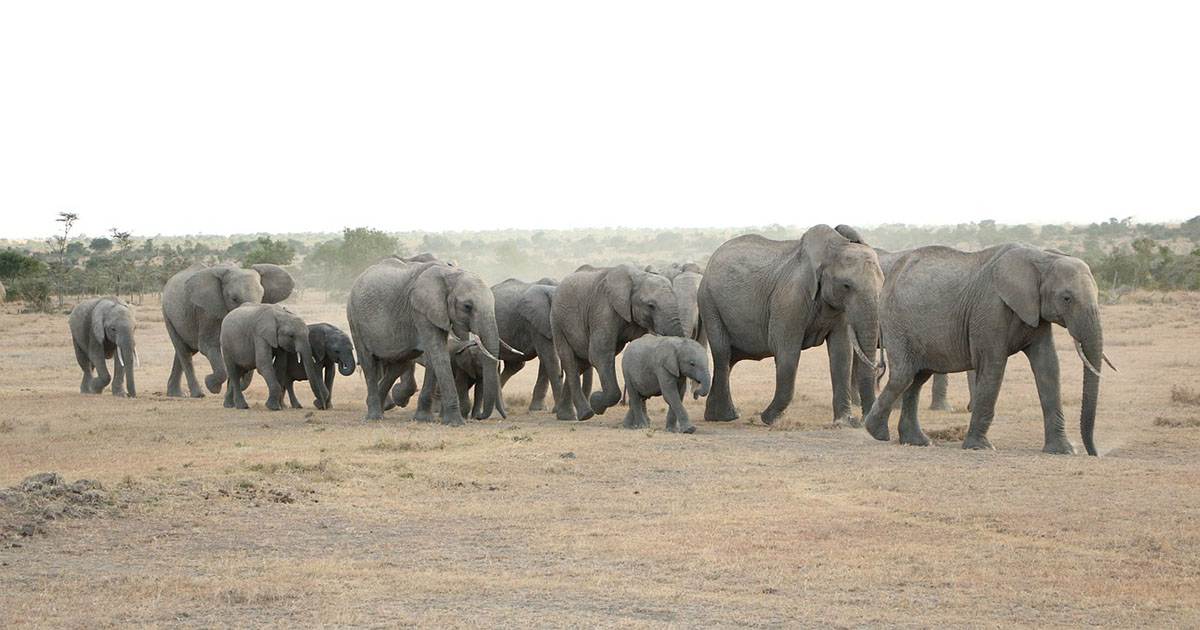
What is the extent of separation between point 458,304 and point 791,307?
4.35m

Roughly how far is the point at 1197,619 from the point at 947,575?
156 centimetres

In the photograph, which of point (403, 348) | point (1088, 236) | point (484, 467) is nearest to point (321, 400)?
point (403, 348)

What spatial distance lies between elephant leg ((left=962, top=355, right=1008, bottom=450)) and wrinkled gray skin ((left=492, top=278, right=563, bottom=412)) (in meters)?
6.59

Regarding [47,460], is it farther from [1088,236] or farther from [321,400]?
[1088,236]

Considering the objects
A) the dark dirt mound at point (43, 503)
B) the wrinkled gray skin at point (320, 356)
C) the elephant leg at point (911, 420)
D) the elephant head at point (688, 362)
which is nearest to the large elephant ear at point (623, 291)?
the elephant head at point (688, 362)

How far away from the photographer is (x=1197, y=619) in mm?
7676

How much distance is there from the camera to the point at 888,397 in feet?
50.4

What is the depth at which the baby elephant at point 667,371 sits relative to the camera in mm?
16047

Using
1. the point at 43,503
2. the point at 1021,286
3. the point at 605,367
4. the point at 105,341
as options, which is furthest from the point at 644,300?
the point at 105,341

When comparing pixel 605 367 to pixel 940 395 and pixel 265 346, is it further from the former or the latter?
pixel 265 346

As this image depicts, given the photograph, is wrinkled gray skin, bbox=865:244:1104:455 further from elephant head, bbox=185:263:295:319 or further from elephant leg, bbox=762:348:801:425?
elephant head, bbox=185:263:295:319

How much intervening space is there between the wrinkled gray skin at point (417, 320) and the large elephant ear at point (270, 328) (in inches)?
64.7

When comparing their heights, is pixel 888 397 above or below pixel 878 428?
above

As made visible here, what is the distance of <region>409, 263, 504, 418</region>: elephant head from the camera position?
18328 mm
